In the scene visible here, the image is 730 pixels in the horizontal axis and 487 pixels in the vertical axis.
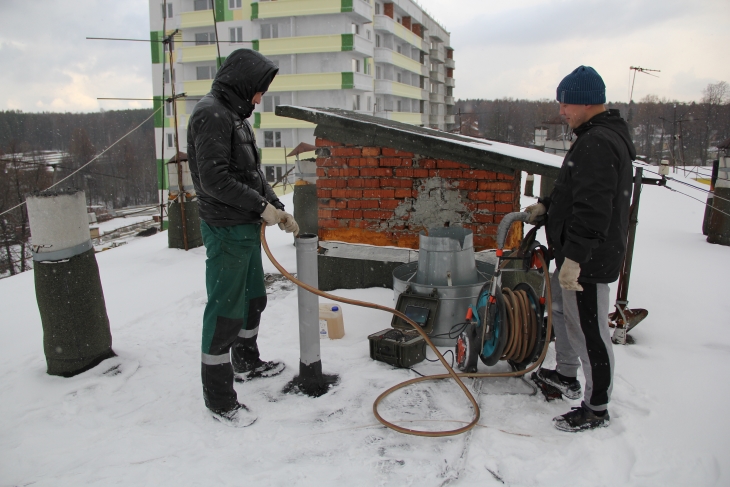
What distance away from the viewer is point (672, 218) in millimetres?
12438

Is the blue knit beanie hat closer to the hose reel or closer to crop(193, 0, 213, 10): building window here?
the hose reel

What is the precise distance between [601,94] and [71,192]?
361 centimetres

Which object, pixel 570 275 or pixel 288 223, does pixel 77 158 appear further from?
pixel 570 275

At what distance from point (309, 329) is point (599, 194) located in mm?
1949

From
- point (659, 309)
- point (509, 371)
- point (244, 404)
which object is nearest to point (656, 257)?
point (659, 309)

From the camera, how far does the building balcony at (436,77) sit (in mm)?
58719

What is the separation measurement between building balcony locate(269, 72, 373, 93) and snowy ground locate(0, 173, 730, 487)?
32.9 m

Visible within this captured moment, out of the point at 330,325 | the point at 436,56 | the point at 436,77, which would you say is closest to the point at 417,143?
the point at 330,325

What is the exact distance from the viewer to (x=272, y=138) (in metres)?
37.5

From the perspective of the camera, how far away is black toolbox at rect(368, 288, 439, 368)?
3.57m

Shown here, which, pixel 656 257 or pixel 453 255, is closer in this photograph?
pixel 453 255

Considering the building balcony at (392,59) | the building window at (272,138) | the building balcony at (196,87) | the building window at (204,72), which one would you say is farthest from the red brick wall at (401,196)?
the building balcony at (392,59)

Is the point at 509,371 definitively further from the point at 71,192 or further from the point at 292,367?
the point at 71,192

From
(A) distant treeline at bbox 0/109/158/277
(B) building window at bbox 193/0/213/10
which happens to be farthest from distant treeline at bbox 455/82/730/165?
(A) distant treeline at bbox 0/109/158/277
